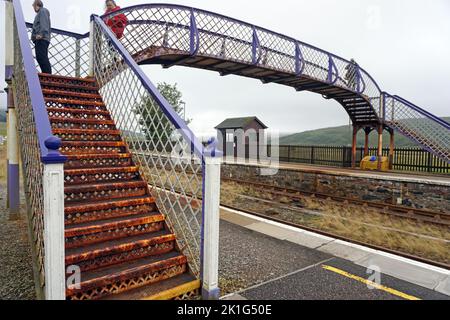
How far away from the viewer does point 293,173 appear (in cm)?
1297

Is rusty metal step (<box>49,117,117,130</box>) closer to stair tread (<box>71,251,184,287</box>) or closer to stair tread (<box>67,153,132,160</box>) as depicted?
stair tread (<box>67,153,132,160</box>)

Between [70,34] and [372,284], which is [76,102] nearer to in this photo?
[70,34]

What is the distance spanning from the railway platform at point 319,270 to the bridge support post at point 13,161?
4.53m

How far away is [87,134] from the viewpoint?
4680 mm

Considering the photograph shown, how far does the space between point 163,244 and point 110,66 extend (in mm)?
3539

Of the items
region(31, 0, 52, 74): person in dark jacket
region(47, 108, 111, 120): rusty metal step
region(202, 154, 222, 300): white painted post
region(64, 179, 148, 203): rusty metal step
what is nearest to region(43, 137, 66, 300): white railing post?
region(202, 154, 222, 300): white painted post

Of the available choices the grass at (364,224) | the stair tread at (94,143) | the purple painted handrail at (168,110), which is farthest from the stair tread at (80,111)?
the grass at (364,224)

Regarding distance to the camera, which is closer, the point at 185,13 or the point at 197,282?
the point at 197,282

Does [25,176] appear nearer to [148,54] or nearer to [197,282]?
[197,282]

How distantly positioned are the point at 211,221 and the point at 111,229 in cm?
126

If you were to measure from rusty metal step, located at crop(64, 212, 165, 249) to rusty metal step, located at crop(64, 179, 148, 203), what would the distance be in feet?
1.43

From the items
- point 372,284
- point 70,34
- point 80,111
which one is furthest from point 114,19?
point 372,284

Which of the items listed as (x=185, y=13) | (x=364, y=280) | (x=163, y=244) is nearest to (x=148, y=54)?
(x=185, y=13)

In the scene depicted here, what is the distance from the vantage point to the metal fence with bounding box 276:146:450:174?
15680 mm
